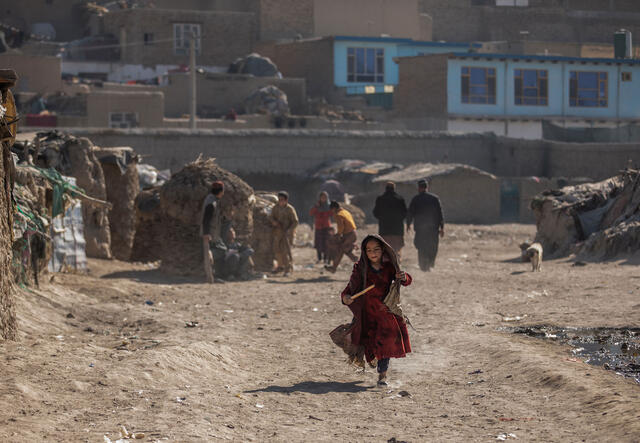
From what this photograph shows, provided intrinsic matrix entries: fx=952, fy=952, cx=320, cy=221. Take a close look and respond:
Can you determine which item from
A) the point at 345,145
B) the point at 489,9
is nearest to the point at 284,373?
the point at 345,145

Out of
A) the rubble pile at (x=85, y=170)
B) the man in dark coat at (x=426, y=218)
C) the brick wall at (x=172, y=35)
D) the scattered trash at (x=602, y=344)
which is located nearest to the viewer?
the scattered trash at (x=602, y=344)

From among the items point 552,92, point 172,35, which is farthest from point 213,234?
point 172,35

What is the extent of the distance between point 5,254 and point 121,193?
9682 millimetres

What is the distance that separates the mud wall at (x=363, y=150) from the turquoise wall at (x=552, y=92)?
20.5 ft

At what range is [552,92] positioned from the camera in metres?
39.2

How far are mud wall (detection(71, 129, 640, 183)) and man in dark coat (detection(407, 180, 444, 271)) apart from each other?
489 inches

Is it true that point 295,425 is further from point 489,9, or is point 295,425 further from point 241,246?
point 489,9

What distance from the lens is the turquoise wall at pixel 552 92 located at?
37625 millimetres

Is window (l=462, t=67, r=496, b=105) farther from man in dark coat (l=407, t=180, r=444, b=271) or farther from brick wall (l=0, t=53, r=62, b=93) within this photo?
man in dark coat (l=407, t=180, r=444, b=271)

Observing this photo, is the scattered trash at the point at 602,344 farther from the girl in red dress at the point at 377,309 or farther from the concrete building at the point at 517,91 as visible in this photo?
the concrete building at the point at 517,91

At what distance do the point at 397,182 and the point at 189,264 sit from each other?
1218 centimetres

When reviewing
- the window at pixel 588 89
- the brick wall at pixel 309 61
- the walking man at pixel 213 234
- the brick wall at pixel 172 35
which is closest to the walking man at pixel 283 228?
the walking man at pixel 213 234

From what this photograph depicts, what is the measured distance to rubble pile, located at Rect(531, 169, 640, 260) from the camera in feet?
54.2

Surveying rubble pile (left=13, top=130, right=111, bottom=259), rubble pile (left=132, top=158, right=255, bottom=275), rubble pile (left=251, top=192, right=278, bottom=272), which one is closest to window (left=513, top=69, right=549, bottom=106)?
rubble pile (left=251, top=192, right=278, bottom=272)
